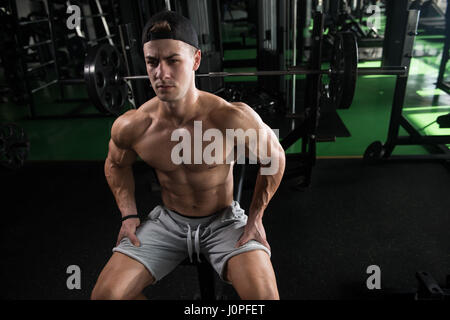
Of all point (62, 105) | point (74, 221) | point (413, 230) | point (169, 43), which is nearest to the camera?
point (169, 43)

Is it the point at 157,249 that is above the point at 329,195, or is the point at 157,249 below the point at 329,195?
above

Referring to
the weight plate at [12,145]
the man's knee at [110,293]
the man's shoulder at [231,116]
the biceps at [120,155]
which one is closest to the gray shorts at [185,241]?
the man's knee at [110,293]

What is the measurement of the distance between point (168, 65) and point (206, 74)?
2.19ft

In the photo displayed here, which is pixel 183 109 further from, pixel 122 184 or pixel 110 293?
pixel 110 293

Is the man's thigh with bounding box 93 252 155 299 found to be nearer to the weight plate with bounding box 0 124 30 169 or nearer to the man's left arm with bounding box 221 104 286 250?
the man's left arm with bounding box 221 104 286 250

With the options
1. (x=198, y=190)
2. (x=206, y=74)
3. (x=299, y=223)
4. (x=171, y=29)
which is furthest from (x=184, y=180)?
(x=299, y=223)

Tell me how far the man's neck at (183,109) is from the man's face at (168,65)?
60 millimetres

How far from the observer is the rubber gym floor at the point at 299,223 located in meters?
1.69

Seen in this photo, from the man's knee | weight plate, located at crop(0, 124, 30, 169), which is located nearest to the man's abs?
the man's knee

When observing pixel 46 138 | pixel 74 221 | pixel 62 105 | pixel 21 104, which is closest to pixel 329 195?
pixel 74 221

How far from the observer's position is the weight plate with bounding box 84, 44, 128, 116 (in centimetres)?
155

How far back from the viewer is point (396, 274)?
5.50ft

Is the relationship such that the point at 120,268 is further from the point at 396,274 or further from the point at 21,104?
the point at 21,104
